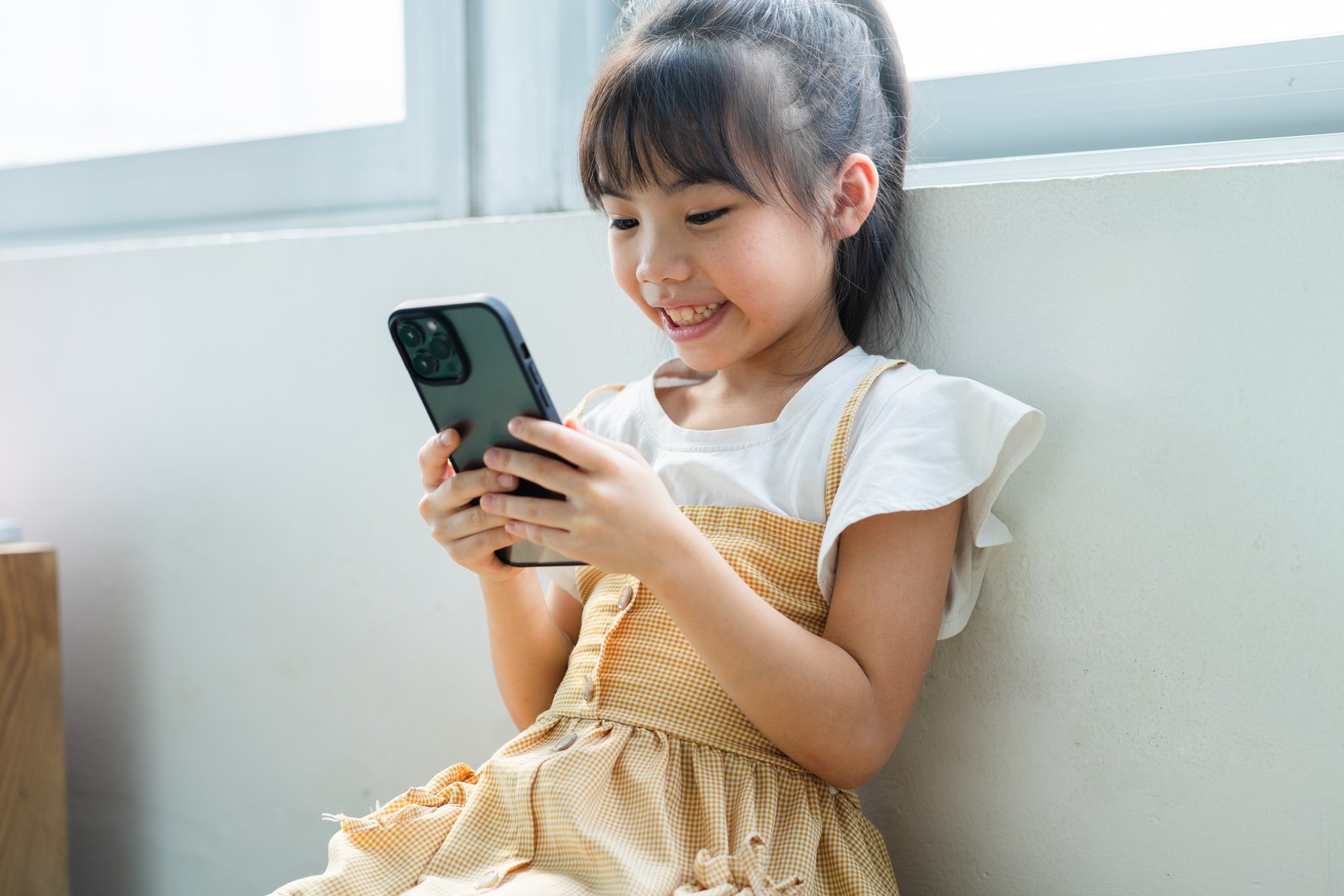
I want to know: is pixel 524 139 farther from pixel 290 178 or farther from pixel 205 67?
pixel 205 67

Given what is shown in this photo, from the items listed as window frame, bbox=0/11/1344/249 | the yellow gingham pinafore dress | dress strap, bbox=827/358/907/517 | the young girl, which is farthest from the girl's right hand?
window frame, bbox=0/11/1344/249

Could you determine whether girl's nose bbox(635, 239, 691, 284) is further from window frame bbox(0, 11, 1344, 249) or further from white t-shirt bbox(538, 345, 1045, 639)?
window frame bbox(0, 11, 1344, 249)

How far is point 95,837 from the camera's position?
129cm

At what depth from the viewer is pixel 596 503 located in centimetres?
61

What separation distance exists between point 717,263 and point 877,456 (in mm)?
167

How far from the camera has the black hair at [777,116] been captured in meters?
0.71

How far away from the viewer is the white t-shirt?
0.69m

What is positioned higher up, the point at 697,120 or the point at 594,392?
the point at 697,120

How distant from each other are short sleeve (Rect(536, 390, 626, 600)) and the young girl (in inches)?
2.1

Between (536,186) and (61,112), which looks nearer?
(536,186)

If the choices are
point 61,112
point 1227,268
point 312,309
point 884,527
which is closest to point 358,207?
point 312,309

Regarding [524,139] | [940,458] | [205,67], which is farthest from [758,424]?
[205,67]

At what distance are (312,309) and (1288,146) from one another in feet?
2.96

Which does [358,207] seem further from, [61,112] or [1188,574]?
[1188,574]
